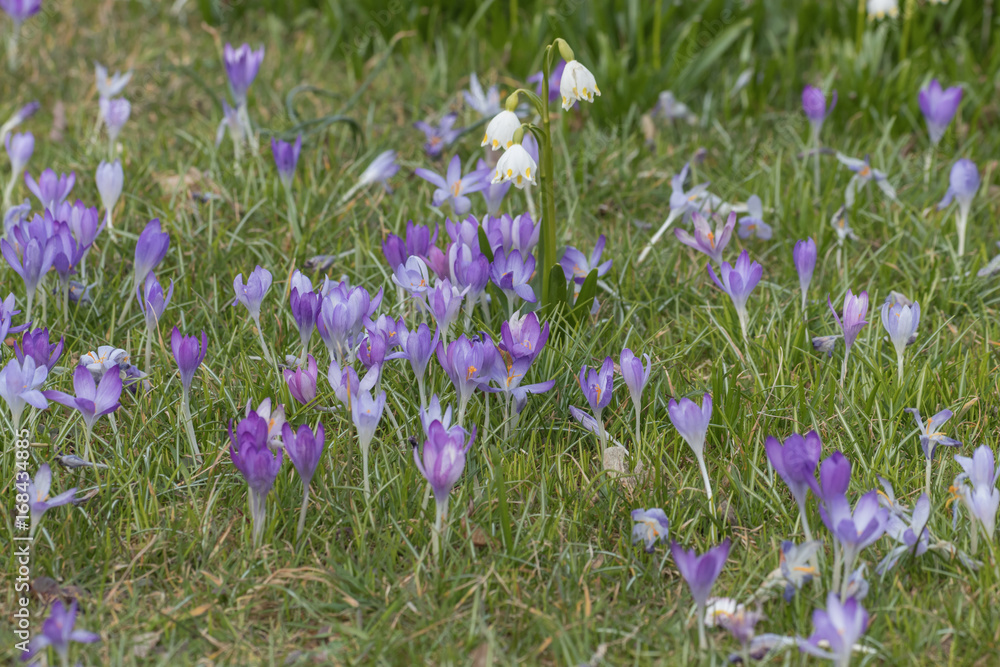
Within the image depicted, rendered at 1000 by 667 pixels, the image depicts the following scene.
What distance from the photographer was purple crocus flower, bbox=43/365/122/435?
1807 mm

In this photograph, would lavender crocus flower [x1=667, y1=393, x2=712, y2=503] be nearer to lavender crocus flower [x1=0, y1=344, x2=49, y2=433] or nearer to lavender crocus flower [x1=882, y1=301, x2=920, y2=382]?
lavender crocus flower [x1=882, y1=301, x2=920, y2=382]

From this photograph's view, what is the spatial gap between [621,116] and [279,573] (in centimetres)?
246

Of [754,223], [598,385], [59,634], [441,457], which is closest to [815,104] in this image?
[754,223]

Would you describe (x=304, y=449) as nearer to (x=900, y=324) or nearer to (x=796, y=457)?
(x=796, y=457)

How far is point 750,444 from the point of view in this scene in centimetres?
209

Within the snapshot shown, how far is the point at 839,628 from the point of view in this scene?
1.48 m

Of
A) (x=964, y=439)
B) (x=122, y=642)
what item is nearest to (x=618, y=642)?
(x=122, y=642)

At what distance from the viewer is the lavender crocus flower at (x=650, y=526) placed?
179cm

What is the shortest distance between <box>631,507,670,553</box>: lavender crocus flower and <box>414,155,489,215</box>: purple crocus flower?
3.56 feet

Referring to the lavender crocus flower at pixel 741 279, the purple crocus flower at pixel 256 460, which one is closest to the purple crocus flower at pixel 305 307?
the purple crocus flower at pixel 256 460

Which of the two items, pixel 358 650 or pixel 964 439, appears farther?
pixel 964 439

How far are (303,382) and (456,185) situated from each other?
864 mm

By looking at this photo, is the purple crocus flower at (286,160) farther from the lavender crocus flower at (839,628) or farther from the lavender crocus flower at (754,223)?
the lavender crocus flower at (839,628)

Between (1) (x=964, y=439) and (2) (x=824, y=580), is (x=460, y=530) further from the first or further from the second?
(1) (x=964, y=439)
